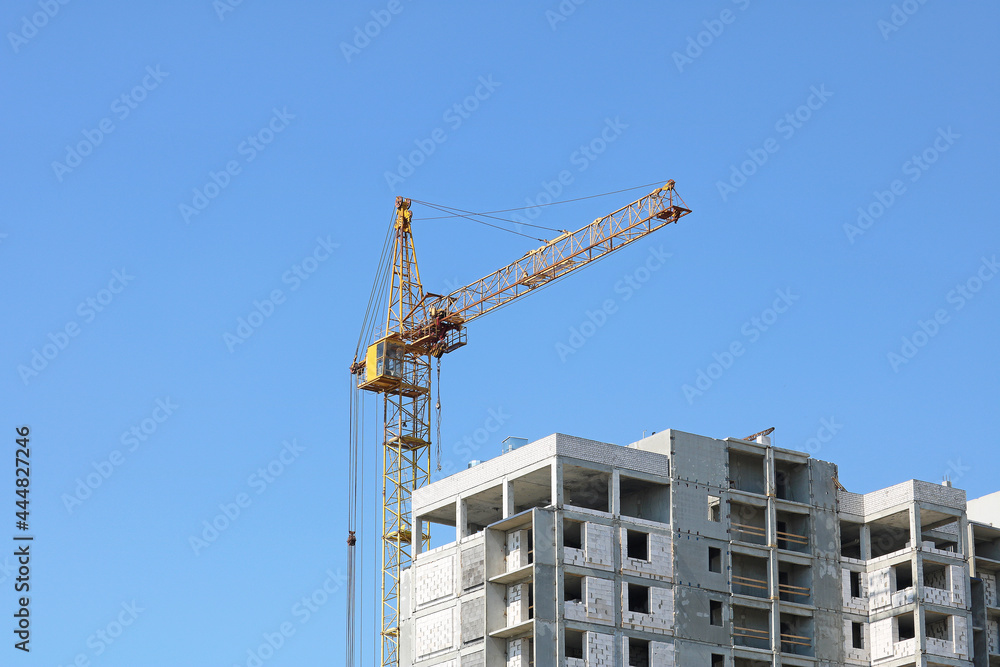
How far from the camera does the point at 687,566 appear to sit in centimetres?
10862

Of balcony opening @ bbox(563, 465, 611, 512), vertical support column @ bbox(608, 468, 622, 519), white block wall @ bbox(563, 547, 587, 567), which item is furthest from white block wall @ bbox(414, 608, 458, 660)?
vertical support column @ bbox(608, 468, 622, 519)

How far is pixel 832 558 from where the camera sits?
380 feet

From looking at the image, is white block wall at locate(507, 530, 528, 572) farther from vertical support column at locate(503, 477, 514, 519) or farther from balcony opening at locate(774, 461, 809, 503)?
balcony opening at locate(774, 461, 809, 503)

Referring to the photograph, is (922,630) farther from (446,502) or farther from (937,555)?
(446,502)

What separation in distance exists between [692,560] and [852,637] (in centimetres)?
1381

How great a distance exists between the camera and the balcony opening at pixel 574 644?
104562 mm

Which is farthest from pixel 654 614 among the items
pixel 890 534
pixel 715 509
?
pixel 890 534

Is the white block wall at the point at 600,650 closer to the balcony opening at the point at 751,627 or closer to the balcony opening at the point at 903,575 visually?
the balcony opening at the point at 751,627

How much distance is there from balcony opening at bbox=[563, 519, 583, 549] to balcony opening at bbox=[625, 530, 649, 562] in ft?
9.66

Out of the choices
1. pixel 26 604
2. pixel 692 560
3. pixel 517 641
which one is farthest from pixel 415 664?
pixel 26 604

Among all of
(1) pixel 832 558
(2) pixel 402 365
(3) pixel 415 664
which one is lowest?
(3) pixel 415 664

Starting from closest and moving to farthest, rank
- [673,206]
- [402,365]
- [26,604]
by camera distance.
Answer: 1. [26,604]
2. [673,206]
3. [402,365]

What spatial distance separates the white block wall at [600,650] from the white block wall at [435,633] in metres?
9.52

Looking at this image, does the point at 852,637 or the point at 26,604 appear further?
the point at 852,637
